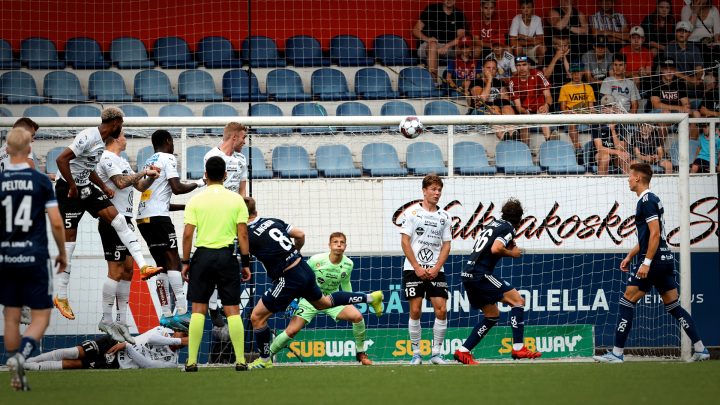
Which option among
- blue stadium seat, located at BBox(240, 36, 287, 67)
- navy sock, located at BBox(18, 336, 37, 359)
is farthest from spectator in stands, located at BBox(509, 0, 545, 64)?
navy sock, located at BBox(18, 336, 37, 359)

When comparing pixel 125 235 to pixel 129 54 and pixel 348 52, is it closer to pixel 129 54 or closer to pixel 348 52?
pixel 129 54

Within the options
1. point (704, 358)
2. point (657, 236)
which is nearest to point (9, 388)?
point (657, 236)

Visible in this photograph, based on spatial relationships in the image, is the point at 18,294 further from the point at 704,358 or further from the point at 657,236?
the point at 704,358

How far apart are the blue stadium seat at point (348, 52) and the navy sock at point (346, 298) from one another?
22.7 ft

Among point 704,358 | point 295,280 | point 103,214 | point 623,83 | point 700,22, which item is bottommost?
point 704,358

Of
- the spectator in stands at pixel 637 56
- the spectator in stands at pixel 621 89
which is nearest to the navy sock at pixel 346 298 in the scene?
the spectator in stands at pixel 621 89

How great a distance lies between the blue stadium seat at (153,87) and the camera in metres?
16.8

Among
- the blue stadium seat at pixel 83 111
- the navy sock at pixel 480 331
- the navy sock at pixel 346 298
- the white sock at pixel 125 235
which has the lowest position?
the navy sock at pixel 480 331

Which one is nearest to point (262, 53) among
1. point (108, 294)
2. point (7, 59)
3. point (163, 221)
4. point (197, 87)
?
point (197, 87)

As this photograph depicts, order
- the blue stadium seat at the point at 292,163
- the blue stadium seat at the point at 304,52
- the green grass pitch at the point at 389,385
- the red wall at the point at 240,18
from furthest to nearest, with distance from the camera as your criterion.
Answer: the red wall at the point at 240,18 < the blue stadium seat at the point at 304,52 < the blue stadium seat at the point at 292,163 < the green grass pitch at the point at 389,385

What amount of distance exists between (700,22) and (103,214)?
11250 mm

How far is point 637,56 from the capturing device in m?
17.2

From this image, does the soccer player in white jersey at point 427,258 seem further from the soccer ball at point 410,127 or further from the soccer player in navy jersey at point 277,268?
the soccer player in navy jersey at point 277,268

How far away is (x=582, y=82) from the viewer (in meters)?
16.6
